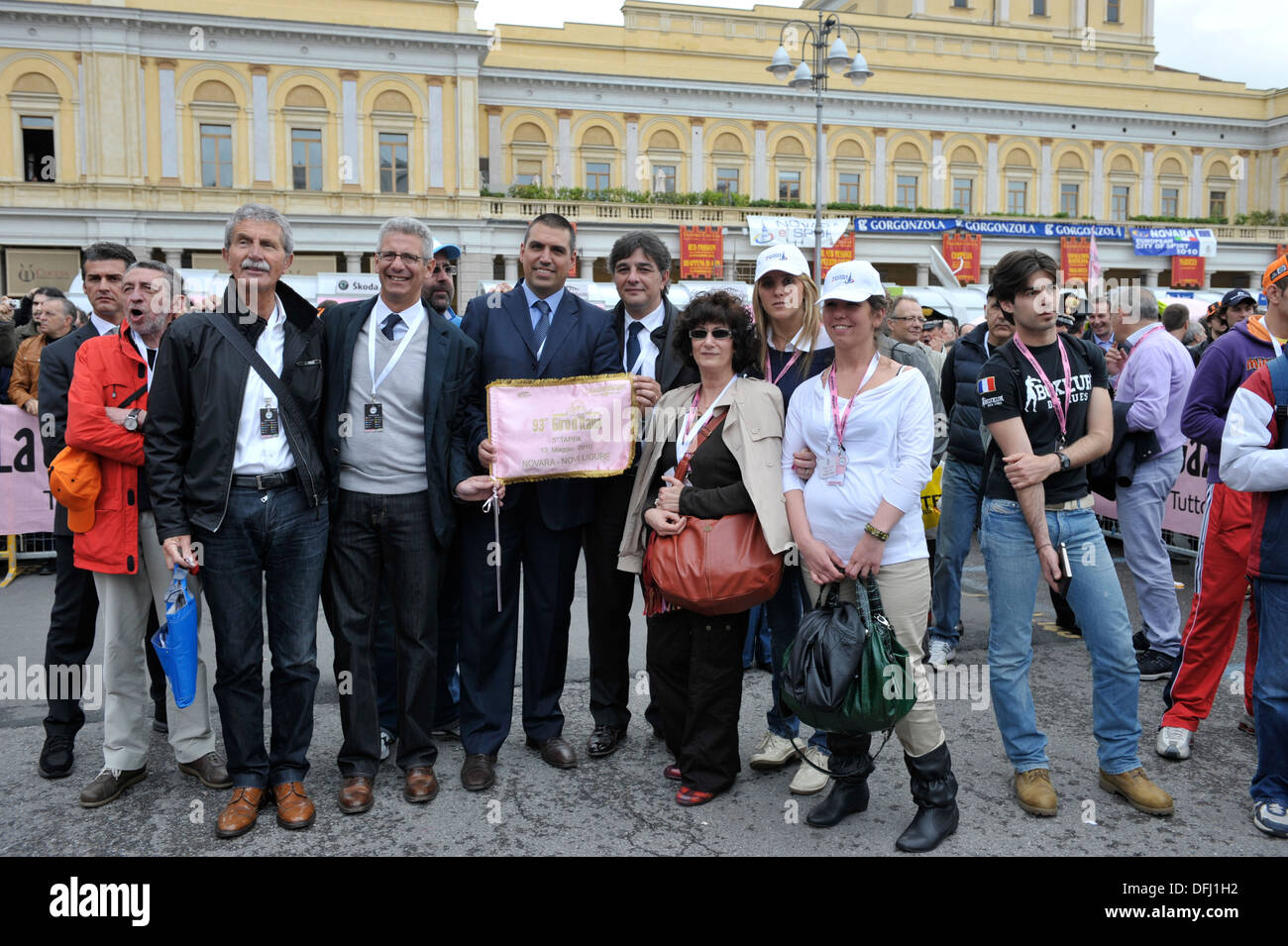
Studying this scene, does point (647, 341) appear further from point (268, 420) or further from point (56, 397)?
point (56, 397)

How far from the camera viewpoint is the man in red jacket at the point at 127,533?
4312mm

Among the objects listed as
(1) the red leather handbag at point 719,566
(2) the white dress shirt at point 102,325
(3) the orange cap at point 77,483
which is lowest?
(1) the red leather handbag at point 719,566

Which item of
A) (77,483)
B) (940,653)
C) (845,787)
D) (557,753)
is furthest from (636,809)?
(940,653)

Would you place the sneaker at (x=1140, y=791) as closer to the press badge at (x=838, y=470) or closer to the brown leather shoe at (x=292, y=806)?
the press badge at (x=838, y=470)

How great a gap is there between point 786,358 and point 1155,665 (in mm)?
3247

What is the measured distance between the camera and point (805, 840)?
386 centimetres

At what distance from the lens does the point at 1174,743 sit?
4582mm

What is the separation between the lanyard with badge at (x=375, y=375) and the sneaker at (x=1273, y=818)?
3985mm

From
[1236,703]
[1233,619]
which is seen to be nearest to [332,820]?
[1233,619]

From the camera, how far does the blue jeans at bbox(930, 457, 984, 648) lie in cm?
638

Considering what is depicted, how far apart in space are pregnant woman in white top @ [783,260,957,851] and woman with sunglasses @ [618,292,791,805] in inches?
12.6

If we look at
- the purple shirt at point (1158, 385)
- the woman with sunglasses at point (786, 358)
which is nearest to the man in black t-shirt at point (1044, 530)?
the woman with sunglasses at point (786, 358)

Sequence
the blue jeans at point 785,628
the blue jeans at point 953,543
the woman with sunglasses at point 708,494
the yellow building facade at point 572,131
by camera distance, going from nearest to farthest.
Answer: the woman with sunglasses at point 708,494 < the blue jeans at point 785,628 < the blue jeans at point 953,543 < the yellow building facade at point 572,131

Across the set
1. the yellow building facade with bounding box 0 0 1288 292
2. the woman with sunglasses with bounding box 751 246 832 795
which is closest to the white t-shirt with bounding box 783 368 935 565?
the woman with sunglasses with bounding box 751 246 832 795
